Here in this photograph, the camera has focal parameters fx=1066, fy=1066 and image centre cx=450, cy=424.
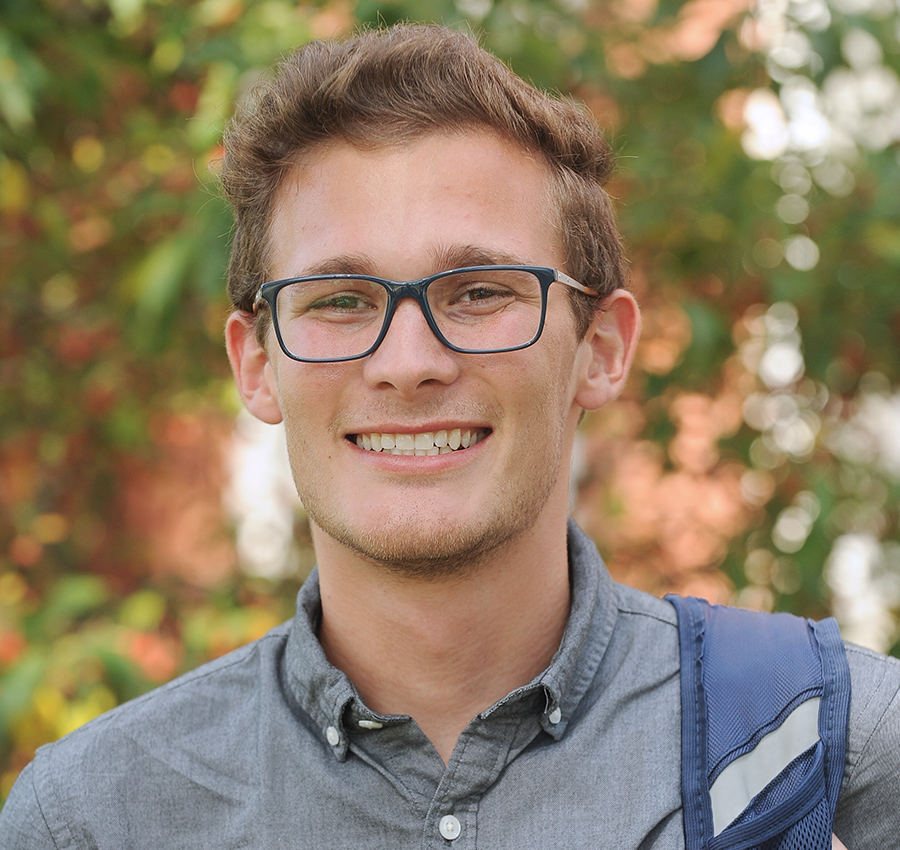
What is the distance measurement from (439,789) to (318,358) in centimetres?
68

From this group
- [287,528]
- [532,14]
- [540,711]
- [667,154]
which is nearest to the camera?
[540,711]

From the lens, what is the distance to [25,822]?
1.65 metres

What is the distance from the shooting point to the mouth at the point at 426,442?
5.40 ft

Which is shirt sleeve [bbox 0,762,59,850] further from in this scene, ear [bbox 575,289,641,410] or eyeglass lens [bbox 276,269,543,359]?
ear [bbox 575,289,641,410]

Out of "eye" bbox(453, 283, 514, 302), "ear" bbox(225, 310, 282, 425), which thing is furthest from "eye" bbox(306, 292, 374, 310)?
"ear" bbox(225, 310, 282, 425)

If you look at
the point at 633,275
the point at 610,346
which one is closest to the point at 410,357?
the point at 610,346

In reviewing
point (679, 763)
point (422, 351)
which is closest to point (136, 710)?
point (422, 351)

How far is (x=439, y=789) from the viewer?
61.9 inches

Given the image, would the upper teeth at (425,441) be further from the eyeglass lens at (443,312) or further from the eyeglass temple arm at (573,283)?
the eyeglass temple arm at (573,283)

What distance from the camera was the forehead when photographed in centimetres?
164

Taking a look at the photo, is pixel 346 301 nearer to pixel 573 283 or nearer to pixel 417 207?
pixel 417 207

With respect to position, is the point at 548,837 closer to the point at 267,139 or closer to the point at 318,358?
the point at 318,358

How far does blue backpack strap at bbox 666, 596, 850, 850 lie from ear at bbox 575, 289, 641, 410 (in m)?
0.47

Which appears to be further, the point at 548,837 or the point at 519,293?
the point at 519,293
